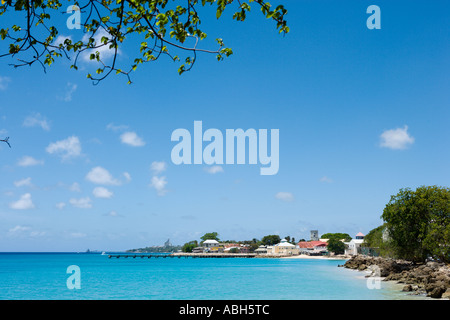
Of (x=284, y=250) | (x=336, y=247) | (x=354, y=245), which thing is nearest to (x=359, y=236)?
(x=336, y=247)

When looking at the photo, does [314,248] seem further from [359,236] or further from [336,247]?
[359,236]

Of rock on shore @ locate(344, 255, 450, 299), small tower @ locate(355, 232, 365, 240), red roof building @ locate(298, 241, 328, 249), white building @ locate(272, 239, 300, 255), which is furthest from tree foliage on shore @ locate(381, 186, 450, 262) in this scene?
red roof building @ locate(298, 241, 328, 249)

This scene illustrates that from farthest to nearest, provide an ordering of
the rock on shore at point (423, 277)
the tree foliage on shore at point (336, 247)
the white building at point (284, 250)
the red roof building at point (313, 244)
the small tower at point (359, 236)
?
the red roof building at point (313, 244) < the white building at point (284, 250) < the small tower at point (359, 236) < the tree foliage on shore at point (336, 247) < the rock on shore at point (423, 277)

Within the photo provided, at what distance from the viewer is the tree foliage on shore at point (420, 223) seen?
→ 4022 cm

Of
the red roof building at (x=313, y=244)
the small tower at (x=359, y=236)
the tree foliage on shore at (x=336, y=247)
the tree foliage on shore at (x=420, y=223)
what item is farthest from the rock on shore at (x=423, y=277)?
the red roof building at (x=313, y=244)

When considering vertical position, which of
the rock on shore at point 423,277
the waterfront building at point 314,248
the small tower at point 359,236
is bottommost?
the waterfront building at point 314,248

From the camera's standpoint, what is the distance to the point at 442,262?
1686 inches

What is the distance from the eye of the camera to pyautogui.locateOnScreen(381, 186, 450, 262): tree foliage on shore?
40.2 m

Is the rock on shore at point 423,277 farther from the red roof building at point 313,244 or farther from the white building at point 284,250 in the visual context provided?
the red roof building at point 313,244

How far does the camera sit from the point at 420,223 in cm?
4247

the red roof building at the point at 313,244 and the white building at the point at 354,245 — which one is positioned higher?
the white building at the point at 354,245
